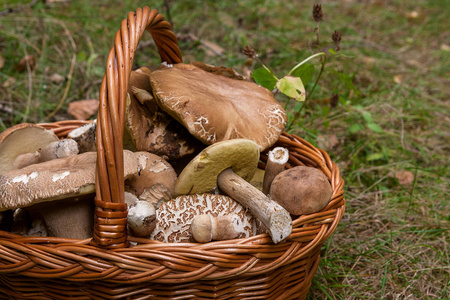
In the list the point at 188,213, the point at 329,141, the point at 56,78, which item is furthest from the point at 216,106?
the point at 56,78

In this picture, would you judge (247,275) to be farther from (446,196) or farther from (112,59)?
(446,196)

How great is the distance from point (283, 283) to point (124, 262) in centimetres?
56

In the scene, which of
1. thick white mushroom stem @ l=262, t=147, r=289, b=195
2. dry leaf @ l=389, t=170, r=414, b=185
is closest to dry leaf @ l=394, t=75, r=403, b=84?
dry leaf @ l=389, t=170, r=414, b=185

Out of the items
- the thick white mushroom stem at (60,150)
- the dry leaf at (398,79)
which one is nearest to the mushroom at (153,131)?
the thick white mushroom stem at (60,150)

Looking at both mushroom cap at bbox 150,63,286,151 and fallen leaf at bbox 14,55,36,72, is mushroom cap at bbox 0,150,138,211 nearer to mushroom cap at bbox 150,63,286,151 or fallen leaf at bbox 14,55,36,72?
mushroom cap at bbox 150,63,286,151

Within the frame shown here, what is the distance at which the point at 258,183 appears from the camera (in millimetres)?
1764

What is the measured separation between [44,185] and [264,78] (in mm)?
1077

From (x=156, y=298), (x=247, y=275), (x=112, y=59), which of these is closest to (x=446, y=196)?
(x=247, y=275)

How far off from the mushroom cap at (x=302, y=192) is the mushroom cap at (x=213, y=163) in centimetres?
15

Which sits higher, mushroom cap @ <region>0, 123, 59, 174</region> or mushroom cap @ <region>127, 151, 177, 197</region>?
mushroom cap @ <region>0, 123, 59, 174</region>

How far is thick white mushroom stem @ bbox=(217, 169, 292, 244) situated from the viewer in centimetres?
119

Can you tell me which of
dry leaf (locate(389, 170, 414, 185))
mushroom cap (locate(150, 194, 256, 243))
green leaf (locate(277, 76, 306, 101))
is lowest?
dry leaf (locate(389, 170, 414, 185))

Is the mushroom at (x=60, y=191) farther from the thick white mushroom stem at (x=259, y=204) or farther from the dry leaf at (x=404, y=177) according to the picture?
the dry leaf at (x=404, y=177)

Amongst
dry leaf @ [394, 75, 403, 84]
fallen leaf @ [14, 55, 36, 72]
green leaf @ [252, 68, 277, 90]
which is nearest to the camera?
green leaf @ [252, 68, 277, 90]
